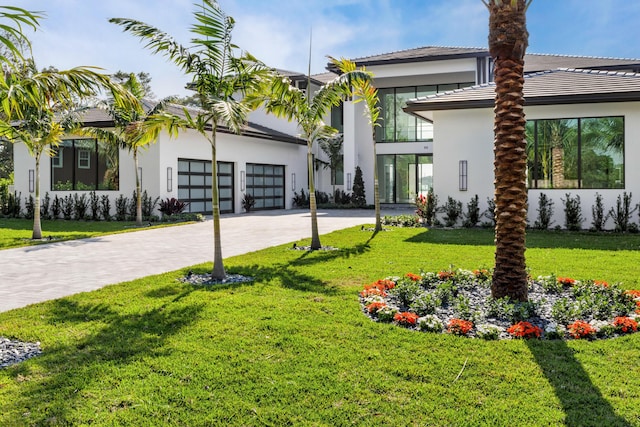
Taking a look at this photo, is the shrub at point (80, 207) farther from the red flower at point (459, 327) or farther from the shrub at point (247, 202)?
the red flower at point (459, 327)

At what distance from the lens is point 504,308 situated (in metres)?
5.93

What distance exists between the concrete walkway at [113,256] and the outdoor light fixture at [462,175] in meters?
4.21

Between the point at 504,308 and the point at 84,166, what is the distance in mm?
20356

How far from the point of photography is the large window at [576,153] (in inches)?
580

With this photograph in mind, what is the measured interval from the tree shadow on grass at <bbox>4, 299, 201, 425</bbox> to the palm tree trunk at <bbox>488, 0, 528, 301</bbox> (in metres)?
3.89

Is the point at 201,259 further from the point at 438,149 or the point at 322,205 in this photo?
the point at 322,205

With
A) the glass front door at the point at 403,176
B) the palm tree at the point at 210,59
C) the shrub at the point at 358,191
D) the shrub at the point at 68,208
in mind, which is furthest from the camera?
the glass front door at the point at 403,176

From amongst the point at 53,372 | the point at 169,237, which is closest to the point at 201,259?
the point at 169,237

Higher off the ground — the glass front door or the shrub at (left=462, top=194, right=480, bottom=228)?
the glass front door

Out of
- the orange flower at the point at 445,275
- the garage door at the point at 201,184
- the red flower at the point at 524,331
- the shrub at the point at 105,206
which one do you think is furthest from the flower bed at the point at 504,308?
the shrub at the point at 105,206

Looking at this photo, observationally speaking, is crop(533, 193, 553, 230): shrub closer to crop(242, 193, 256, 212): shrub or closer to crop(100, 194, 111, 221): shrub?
crop(242, 193, 256, 212): shrub

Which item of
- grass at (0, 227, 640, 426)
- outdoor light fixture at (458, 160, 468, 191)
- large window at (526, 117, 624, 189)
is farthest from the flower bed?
outdoor light fixture at (458, 160, 468, 191)

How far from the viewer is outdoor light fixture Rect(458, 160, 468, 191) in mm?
16125

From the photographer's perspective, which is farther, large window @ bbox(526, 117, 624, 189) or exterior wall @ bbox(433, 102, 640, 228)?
large window @ bbox(526, 117, 624, 189)
